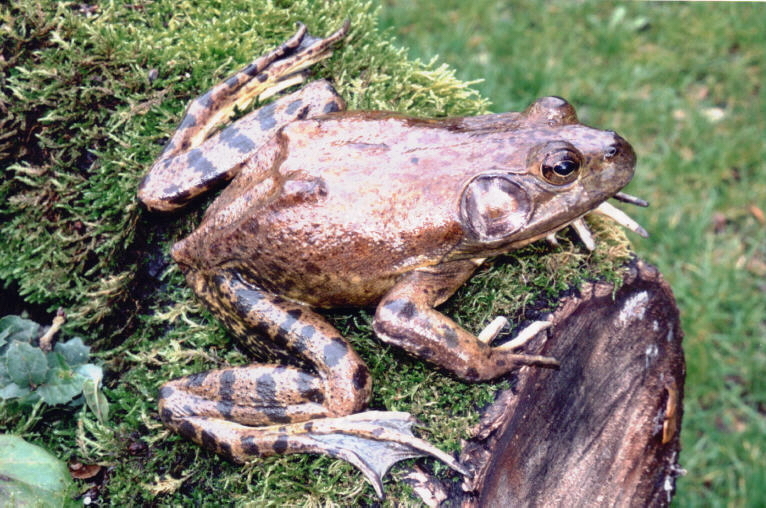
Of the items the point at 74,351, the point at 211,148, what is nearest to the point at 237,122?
the point at 211,148

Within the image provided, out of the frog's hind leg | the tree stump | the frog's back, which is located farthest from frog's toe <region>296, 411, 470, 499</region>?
the frog's hind leg

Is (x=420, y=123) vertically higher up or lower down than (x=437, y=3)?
higher up

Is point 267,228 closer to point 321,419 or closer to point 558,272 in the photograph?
point 321,419

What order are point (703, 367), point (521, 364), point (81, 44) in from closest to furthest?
1. point (521, 364)
2. point (81, 44)
3. point (703, 367)

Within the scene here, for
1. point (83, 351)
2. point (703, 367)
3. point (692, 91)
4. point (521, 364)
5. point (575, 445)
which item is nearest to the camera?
point (521, 364)

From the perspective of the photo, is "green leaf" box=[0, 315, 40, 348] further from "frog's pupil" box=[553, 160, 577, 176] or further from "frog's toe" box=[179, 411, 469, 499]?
"frog's pupil" box=[553, 160, 577, 176]

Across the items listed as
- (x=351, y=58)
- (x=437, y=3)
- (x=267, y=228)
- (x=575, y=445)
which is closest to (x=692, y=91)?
(x=437, y=3)

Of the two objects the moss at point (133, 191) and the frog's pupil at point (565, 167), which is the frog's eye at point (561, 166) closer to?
the frog's pupil at point (565, 167)
